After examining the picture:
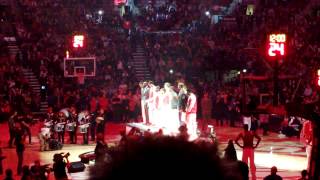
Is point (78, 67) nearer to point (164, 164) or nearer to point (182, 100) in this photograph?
point (182, 100)

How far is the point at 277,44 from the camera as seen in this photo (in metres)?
24.1

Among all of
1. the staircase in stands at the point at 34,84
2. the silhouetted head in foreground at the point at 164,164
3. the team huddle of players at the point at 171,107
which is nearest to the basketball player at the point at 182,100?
the team huddle of players at the point at 171,107

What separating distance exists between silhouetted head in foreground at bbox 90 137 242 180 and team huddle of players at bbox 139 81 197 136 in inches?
781

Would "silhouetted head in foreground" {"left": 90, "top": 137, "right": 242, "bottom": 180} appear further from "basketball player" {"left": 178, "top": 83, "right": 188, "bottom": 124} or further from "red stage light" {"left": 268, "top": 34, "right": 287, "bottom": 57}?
"red stage light" {"left": 268, "top": 34, "right": 287, "bottom": 57}

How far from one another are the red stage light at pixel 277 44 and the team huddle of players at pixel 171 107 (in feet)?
11.8

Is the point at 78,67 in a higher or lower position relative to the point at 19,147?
higher

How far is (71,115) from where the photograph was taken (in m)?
22.8

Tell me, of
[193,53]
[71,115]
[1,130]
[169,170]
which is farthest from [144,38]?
[169,170]

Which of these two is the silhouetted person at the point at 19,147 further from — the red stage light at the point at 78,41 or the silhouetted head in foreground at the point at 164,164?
the silhouetted head in foreground at the point at 164,164

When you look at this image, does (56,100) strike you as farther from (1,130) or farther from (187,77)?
(187,77)

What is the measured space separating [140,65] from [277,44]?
573 inches

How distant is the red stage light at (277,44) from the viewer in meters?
23.8

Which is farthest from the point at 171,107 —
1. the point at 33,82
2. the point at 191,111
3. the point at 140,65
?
the point at 140,65

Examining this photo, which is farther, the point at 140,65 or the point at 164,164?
the point at 140,65
